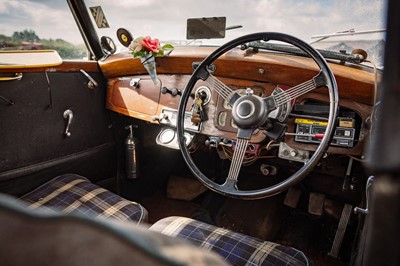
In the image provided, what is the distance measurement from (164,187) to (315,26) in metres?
1.53

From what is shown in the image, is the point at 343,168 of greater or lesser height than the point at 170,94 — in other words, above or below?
below

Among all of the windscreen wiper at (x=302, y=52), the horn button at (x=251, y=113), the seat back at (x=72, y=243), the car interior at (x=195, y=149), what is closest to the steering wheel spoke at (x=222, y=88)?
the car interior at (x=195, y=149)

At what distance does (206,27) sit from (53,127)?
1.00 metres

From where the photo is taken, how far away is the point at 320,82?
1236 millimetres

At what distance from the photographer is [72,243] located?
0.34 meters

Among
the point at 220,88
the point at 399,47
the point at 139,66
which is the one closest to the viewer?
the point at 399,47

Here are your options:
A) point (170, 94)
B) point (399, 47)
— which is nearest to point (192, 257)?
point (399, 47)

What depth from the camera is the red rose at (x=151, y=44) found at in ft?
5.67

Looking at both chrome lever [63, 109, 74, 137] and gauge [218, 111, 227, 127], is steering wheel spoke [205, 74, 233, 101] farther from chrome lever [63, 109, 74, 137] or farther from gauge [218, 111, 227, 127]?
chrome lever [63, 109, 74, 137]

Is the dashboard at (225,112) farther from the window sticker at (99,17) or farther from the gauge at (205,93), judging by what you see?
the window sticker at (99,17)

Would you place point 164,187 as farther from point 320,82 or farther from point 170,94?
point 320,82

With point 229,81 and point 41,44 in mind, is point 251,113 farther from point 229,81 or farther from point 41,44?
point 41,44

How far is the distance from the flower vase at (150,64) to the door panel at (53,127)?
0.39 m

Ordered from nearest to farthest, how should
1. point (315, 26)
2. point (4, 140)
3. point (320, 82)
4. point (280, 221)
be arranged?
1. point (320, 82)
2. point (4, 140)
3. point (315, 26)
4. point (280, 221)
